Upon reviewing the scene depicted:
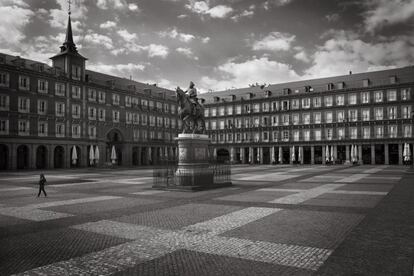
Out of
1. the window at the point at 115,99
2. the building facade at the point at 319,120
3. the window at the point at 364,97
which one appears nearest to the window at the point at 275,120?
the building facade at the point at 319,120

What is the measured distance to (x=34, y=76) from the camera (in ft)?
163

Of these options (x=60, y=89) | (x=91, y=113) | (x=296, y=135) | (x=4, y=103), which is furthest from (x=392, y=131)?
(x=4, y=103)

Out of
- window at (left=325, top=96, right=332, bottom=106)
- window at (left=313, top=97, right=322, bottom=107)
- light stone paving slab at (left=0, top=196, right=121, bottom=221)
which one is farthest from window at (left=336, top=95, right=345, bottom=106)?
light stone paving slab at (left=0, top=196, right=121, bottom=221)

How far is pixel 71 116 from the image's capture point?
181 ft

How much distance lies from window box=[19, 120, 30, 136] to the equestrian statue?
120 ft

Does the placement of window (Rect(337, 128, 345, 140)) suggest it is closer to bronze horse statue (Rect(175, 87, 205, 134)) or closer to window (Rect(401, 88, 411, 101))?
window (Rect(401, 88, 411, 101))

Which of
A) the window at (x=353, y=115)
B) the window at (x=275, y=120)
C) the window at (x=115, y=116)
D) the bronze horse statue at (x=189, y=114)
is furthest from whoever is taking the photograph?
the window at (x=275, y=120)

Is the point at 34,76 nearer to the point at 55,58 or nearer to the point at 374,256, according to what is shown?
the point at 55,58

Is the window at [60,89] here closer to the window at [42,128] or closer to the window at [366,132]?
the window at [42,128]

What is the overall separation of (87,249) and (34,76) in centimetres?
4937

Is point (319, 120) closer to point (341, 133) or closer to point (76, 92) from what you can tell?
point (341, 133)

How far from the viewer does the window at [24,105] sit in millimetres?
48094

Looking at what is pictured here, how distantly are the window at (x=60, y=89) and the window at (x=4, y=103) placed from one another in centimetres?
768

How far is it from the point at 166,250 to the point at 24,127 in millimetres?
48466
